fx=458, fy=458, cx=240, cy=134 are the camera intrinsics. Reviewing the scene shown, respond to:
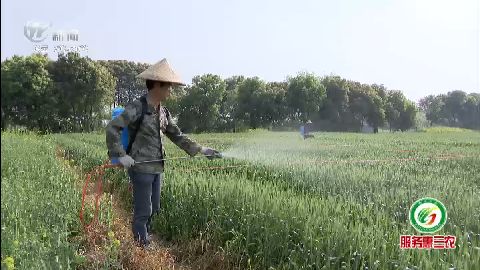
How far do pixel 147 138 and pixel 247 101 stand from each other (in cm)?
259

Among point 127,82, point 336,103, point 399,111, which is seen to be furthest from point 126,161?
point 399,111

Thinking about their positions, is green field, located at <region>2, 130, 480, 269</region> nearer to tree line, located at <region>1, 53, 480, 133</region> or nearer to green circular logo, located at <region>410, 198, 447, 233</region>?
green circular logo, located at <region>410, 198, 447, 233</region>

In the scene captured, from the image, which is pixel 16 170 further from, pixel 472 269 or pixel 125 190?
pixel 472 269

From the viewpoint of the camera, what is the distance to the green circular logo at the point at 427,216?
2.57 meters

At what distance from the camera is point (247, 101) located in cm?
581

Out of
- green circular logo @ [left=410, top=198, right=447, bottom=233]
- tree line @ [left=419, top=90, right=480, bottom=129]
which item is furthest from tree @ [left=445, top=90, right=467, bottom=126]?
green circular logo @ [left=410, top=198, right=447, bottom=233]

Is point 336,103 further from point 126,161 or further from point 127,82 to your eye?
point 126,161

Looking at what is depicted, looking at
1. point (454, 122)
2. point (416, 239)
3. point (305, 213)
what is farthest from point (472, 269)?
point (454, 122)

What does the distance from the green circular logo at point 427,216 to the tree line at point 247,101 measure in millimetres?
3058

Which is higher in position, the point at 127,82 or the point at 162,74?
the point at 127,82

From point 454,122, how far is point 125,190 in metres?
5.89

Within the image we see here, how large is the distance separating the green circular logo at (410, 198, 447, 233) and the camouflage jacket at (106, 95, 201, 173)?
1.66m

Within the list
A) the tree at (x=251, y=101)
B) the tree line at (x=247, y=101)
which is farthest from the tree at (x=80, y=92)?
the tree at (x=251, y=101)

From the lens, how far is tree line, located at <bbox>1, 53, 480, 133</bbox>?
570 cm
